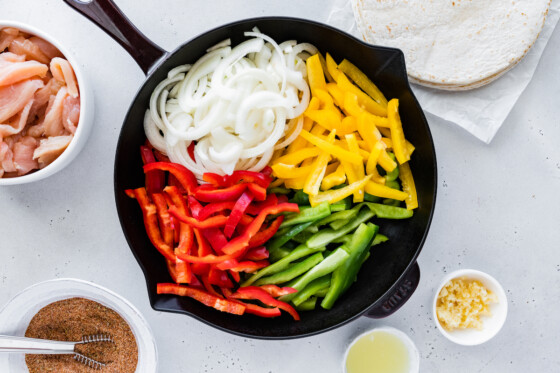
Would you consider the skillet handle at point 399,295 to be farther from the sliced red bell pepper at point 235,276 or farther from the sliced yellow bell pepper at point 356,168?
the sliced red bell pepper at point 235,276

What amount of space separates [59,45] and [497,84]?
159 cm

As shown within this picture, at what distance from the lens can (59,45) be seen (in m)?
1.75

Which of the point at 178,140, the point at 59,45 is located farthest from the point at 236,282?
the point at 59,45

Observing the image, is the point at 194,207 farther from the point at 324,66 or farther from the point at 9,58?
the point at 9,58

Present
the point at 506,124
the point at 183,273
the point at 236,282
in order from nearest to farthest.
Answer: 1. the point at 183,273
2. the point at 236,282
3. the point at 506,124

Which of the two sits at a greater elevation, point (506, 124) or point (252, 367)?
point (506, 124)

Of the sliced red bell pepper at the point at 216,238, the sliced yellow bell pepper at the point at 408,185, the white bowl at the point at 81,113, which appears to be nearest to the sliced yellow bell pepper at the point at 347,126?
the sliced yellow bell pepper at the point at 408,185

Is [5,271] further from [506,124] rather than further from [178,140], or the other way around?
[506,124]

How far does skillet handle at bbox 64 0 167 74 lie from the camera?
158 centimetres

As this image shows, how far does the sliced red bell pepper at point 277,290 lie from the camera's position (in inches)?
68.6

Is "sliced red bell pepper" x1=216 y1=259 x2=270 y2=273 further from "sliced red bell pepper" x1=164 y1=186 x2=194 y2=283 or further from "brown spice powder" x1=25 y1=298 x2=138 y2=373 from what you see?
"brown spice powder" x1=25 y1=298 x2=138 y2=373

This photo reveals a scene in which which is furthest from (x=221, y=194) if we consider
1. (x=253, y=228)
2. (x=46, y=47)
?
(x=46, y=47)

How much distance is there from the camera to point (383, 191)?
1774 millimetres

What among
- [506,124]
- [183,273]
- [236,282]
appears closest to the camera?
[183,273]
